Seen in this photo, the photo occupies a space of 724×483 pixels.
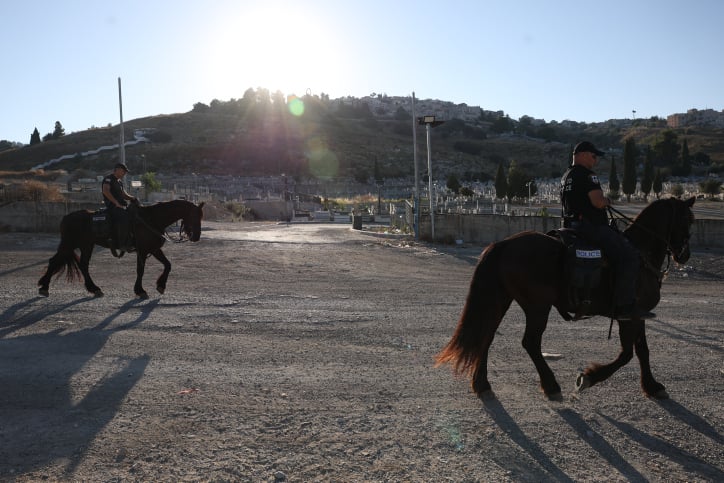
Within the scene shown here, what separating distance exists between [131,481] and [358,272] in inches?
472

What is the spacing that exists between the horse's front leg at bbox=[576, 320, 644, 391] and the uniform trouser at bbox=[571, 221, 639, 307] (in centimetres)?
27

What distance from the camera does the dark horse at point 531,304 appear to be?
574cm

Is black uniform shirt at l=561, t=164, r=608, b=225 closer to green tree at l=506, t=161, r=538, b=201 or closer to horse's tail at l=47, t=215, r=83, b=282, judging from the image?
horse's tail at l=47, t=215, r=83, b=282

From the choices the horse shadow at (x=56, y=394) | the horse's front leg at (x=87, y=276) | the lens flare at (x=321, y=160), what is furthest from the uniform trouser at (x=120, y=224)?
the lens flare at (x=321, y=160)

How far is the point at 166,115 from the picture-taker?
13412 cm

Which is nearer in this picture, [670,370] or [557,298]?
[557,298]

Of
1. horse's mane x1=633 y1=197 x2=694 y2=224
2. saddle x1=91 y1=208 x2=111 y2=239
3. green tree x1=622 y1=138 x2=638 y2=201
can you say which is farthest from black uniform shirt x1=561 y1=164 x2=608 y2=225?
green tree x1=622 y1=138 x2=638 y2=201

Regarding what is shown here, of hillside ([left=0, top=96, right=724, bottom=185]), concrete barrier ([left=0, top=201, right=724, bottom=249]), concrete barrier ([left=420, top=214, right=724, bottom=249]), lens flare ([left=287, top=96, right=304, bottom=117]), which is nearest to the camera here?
concrete barrier ([left=420, top=214, right=724, bottom=249])

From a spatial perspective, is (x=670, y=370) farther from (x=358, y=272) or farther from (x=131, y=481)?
(x=358, y=272)

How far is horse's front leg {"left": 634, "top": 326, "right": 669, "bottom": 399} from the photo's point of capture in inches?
231

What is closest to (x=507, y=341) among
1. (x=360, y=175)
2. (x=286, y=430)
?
(x=286, y=430)

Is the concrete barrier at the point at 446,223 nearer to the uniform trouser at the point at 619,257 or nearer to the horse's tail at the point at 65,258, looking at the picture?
the horse's tail at the point at 65,258

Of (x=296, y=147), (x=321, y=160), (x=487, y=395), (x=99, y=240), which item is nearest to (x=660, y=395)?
(x=487, y=395)

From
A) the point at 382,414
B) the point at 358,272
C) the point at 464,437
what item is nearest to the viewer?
the point at 464,437
